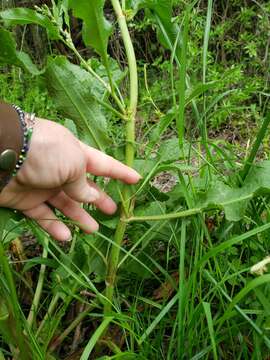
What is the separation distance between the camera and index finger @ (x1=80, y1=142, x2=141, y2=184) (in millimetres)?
1104

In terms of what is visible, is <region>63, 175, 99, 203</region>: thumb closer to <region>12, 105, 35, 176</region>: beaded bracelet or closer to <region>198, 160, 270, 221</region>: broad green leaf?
<region>12, 105, 35, 176</region>: beaded bracelet

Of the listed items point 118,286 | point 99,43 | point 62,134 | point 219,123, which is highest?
point 99,43

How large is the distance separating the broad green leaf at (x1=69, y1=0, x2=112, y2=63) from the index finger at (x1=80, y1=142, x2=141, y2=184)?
0.20 m

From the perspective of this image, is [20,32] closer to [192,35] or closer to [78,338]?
[192,35]

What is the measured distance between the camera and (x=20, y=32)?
11.0 ft

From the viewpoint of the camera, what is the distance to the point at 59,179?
3.54ft

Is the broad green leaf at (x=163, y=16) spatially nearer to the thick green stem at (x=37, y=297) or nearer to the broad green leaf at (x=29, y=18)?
the broad green leaf at (x=29, y=18)

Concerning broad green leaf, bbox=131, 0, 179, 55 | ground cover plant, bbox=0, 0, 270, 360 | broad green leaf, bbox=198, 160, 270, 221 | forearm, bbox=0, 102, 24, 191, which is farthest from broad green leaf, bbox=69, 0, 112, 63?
broad green leaf, bbox=198, 160, 270, 221

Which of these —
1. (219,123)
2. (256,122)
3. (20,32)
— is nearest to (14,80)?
(20,32)

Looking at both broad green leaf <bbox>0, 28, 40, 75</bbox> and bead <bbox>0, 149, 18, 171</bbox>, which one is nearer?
bead <bbox>0, 149, 18, 171</bbox>

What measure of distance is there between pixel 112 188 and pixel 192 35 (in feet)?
4.99

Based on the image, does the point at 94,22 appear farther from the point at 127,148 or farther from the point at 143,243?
the point at 143,243

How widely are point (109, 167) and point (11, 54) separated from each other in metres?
0.35

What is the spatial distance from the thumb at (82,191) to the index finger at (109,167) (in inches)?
1.6
